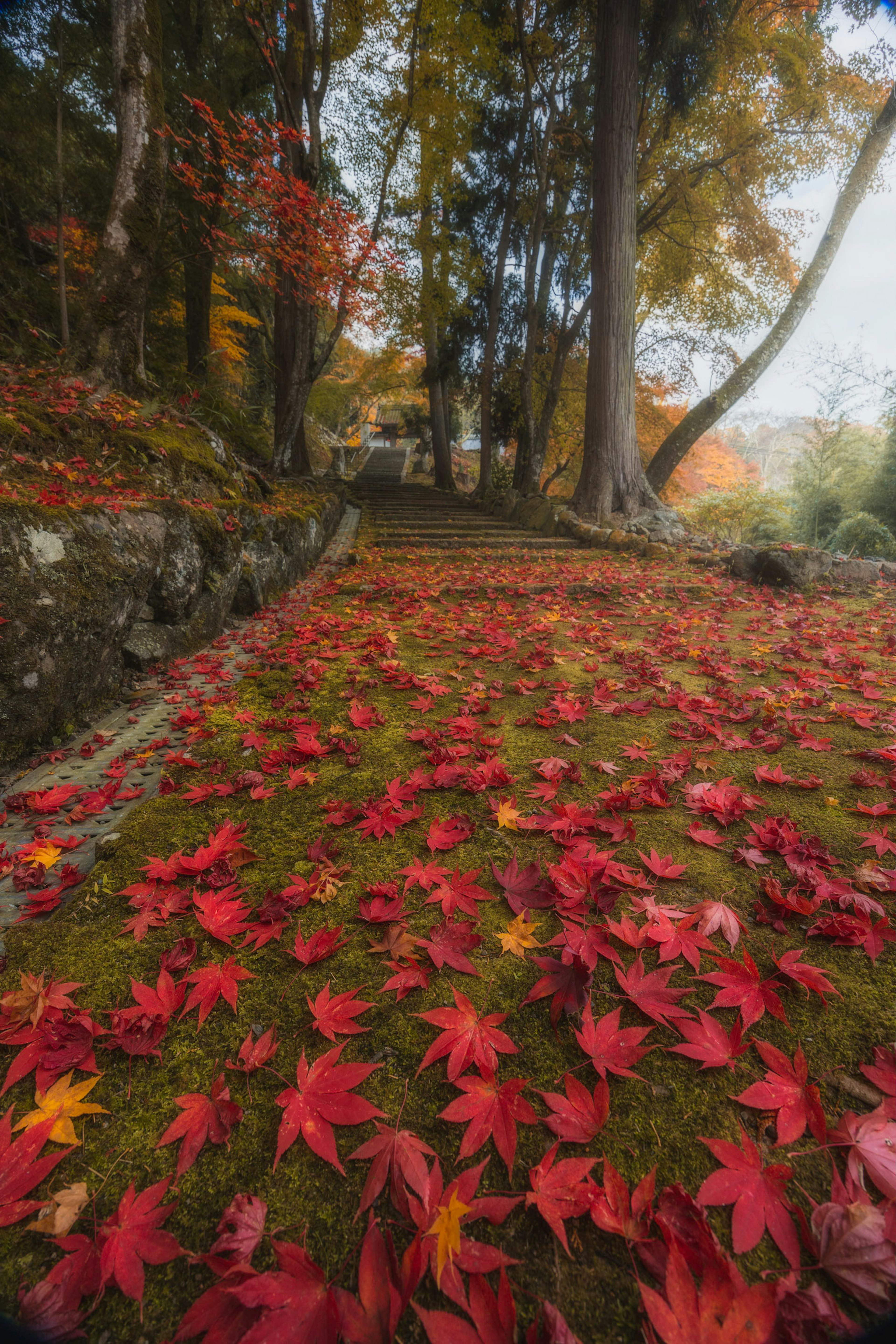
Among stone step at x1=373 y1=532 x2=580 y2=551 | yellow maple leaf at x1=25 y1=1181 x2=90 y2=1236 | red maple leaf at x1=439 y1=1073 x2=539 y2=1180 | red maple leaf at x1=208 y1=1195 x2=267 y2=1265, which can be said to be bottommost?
yellow maple leaf at x1=25 y1=1181 x2=90 y2=1236

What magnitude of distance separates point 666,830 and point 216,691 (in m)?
2.53

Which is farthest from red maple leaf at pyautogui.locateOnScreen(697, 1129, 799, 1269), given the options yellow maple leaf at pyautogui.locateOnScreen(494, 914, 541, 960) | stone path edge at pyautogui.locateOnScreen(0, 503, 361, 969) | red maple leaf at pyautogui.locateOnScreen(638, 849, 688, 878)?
stone path edge at pyautogui.locateOnScreen(0, 503, 361, 969)

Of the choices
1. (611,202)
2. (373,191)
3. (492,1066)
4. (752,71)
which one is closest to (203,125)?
(373,191)

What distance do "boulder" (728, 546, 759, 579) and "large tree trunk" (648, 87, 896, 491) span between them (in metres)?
6.20

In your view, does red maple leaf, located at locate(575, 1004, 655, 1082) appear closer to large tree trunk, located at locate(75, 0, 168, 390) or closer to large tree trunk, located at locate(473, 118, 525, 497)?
large tree trunk, located at locate(75, 0, 168, 390)

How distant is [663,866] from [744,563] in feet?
19.1

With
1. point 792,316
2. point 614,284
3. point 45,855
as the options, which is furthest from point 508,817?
point 792,316

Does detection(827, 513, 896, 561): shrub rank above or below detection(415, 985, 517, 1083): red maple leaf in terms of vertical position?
above

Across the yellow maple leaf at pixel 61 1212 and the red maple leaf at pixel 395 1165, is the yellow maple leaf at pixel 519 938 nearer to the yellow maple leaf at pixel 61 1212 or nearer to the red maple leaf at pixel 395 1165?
the red maple leaf at pixel 395 1165

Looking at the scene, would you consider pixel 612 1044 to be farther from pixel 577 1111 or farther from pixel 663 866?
pixel 663 866

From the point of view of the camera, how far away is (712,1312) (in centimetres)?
68

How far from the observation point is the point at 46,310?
263 inches

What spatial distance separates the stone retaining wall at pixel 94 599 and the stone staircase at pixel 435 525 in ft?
13.5

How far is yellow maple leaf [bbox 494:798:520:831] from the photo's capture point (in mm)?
1738
